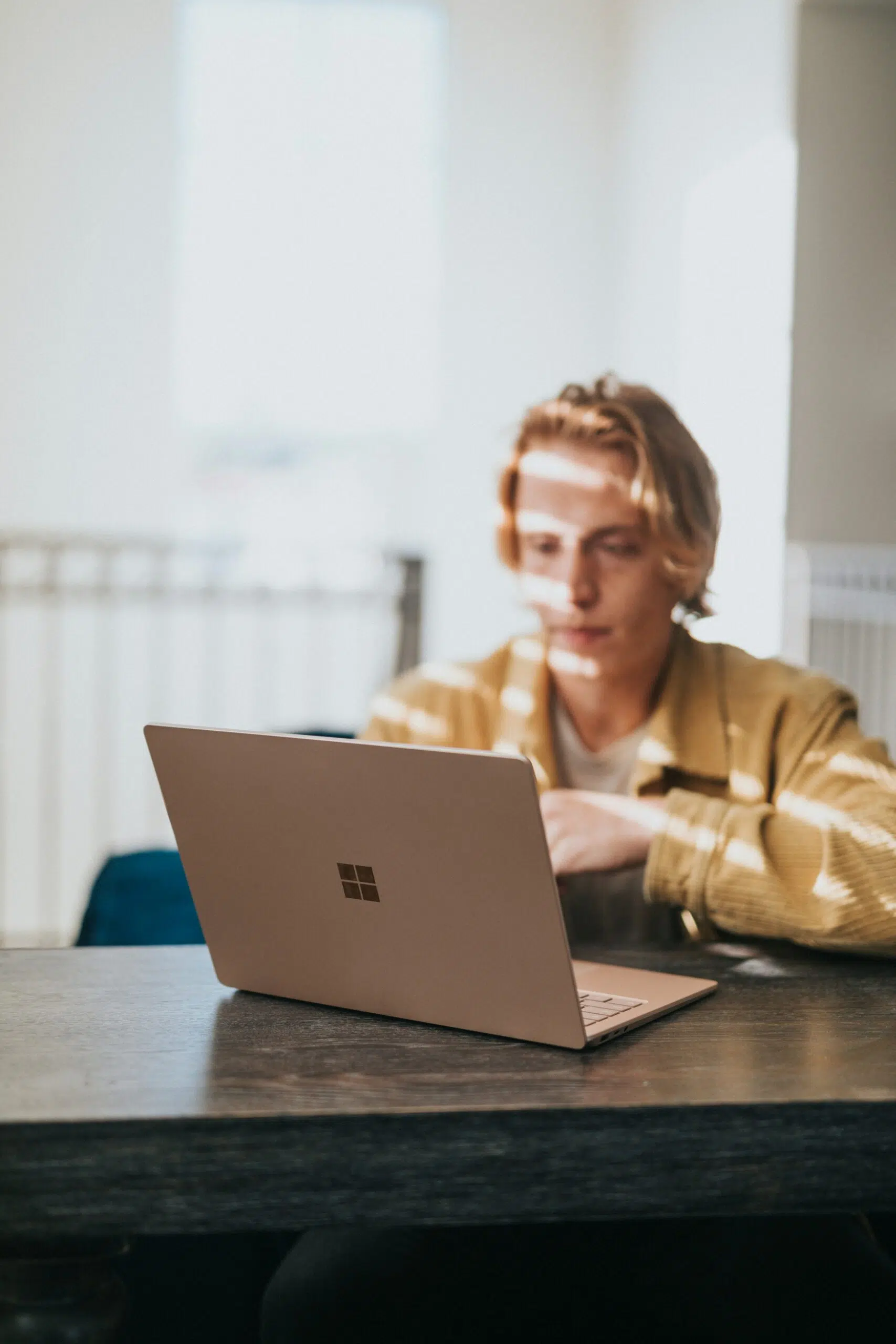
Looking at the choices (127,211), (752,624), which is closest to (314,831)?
(752,624)

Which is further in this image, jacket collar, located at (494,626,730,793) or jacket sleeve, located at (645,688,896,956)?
jacket collar, located at (494,626,730,793)

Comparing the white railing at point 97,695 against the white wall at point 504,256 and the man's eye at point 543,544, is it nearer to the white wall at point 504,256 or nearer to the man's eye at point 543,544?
the white wall at point 504,256

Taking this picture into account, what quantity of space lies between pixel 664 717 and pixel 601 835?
0.29 metres

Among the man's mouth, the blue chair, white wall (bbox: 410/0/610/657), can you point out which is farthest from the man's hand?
white wall (bbox: 410/0/610/657)

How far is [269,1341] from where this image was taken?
1051mm

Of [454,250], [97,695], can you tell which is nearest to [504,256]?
[454,250]

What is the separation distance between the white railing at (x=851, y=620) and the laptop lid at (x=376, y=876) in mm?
1521

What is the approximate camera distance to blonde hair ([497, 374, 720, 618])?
1.53 metres

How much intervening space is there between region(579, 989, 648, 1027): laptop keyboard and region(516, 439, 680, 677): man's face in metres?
0.58

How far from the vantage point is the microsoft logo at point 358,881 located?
3.06 ft

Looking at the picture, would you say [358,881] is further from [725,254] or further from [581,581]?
[725,254]

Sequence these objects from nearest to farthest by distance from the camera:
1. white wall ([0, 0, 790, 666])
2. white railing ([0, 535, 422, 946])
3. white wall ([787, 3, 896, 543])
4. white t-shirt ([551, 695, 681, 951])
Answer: white t-shirt ([551, 695, 681, 951])
white wall ([787, 3, 896, 543])
white wall ([0, 0, 790, 666])
white railing ([0, 535, 422, 946])

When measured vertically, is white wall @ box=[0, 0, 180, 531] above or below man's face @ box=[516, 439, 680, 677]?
above

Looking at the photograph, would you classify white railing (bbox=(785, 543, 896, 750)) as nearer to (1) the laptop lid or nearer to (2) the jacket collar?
(2) the jacket collar
